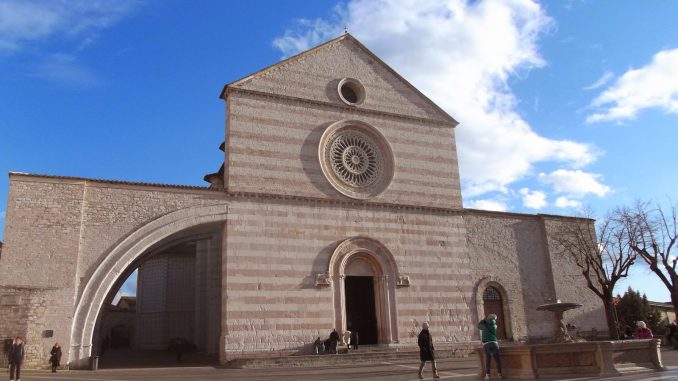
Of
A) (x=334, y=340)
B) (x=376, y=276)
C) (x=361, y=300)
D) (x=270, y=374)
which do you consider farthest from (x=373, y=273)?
(x=270, y=374)

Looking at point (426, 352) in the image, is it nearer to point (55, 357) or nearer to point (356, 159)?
point (356, 159)

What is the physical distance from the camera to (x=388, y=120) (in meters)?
23.5

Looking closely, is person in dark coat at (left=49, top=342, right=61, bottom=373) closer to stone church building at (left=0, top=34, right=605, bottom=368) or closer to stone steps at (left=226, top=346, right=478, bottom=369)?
stone church building at (left=0, top=34, right=605, bottom=368)

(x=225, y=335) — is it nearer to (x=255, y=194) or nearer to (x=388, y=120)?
(x=255, y=194)

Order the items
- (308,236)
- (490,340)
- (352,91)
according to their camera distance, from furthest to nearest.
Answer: (352,91) → (308,236) → (490,340)

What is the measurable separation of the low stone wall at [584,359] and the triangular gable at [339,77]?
44.3ft

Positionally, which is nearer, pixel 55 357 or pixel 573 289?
pixel 55 357

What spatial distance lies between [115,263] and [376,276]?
31.3 ft

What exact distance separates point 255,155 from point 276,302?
17.8ft

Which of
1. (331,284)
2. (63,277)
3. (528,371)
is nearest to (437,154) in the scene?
(331,284)

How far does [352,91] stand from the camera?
2362 cm

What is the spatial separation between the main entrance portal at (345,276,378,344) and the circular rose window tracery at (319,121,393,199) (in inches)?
133

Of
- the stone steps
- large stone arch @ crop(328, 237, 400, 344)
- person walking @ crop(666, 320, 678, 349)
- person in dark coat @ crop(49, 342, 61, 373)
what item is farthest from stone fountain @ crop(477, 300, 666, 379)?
person walking @ crop(666, 320, 678, 349)

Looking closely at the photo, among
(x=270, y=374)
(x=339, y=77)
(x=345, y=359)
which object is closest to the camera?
(x=270, y=374)
